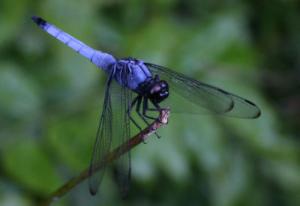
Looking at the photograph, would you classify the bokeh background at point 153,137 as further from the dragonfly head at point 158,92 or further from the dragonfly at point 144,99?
the dragonfly head at point 158,92

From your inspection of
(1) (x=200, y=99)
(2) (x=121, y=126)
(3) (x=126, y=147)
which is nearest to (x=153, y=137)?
(1) (x=200, y=99)

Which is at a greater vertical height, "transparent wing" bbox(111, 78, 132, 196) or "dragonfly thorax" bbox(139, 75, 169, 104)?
"dragonfly thorax" bbox(139, 75, 169, 104)

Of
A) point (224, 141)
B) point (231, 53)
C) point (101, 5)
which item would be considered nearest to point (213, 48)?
point (231, 53)

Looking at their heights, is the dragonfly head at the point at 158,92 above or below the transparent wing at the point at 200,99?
below

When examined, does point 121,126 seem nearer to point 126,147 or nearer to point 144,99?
point 144,99

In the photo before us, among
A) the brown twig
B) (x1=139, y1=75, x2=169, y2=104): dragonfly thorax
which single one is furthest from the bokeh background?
the brown twig

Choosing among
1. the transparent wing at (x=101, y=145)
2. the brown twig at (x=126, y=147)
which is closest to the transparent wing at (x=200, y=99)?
the transparent wing at (x=101, y=145)

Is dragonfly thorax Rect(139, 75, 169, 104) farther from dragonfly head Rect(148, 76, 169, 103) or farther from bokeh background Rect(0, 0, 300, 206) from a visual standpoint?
bokeh background Rect(0, 0, 300, 206)
